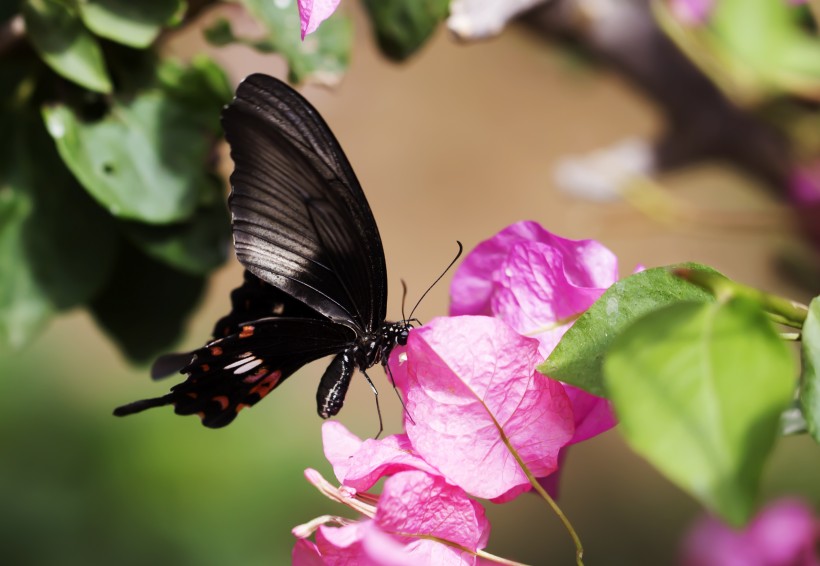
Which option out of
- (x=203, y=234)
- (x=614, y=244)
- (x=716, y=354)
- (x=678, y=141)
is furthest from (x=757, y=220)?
(x=614, y=244)

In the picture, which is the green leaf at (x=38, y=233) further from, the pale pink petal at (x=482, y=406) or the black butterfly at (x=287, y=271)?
the pale pink petal at (x=482, y=406)

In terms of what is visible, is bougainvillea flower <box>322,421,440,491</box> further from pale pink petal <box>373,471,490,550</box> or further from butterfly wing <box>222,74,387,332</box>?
butterfly wing <box>222,74,387,332</box>

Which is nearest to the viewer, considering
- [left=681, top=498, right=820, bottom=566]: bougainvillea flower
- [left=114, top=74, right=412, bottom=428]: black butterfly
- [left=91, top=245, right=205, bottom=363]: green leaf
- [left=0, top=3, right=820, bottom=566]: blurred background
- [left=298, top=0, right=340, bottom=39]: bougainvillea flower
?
[left=298, top=0, right=340, bottom=39]: bougainvillea flower

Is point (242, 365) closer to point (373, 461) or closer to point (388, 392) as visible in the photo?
point (373, 461)

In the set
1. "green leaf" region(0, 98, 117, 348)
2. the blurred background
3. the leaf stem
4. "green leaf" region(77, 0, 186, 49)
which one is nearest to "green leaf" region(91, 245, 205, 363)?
"green leaf" region(0, 98, 117, 348)

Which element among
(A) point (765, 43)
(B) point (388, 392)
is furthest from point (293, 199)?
(B) point (388, 392)

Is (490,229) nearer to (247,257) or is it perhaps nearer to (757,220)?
(757,220)
